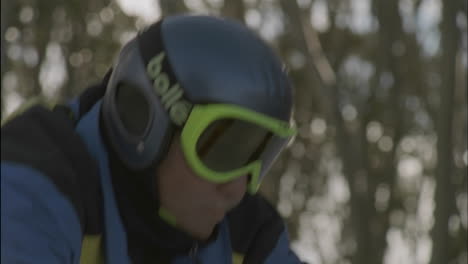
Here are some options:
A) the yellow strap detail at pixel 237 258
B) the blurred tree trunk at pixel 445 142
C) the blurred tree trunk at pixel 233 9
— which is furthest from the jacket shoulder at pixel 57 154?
the blurred tree trunk at pixel 233 9

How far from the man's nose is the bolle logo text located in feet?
0.61

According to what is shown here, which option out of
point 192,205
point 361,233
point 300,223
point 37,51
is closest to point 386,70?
point 361,233

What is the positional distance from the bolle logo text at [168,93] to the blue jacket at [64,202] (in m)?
0.20

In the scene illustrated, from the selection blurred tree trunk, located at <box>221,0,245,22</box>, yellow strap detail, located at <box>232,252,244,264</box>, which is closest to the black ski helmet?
yellow strap detail, located at <box>232,252,244,264</box>

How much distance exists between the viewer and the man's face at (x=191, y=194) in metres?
2.34

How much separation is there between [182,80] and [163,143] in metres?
0.16

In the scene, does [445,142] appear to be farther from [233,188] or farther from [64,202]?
[64,202]

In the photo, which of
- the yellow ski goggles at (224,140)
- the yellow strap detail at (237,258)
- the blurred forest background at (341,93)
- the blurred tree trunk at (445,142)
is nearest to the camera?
the yellow ski goggles at (224,140)

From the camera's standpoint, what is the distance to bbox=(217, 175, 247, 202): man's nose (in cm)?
234

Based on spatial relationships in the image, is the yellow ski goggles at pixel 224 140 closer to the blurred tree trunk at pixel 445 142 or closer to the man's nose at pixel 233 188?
the man's nose at pixel 233 188

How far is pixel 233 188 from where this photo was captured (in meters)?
2.35

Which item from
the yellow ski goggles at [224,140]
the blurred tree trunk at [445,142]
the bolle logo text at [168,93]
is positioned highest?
the bolle logo text at [168,93]

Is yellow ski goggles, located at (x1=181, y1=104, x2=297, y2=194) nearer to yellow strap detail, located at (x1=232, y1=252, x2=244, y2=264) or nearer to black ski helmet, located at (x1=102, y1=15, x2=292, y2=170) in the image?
black ski helmet, located at (x1=102, y1=15, x2=292, y2=170)

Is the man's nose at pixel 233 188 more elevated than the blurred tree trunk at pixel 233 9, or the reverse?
the man's nose at pixel 233 188
